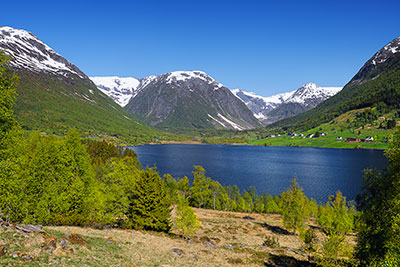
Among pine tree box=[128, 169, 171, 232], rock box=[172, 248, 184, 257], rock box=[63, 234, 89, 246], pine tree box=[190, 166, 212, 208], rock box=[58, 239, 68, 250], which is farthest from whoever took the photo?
pine tree box=[190, 166, 212, 208]

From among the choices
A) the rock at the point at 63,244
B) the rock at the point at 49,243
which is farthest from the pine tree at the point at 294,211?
the rock at the point at 49,243

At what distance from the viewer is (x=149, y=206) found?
45844 millimetres

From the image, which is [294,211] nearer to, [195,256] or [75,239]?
[195,256]

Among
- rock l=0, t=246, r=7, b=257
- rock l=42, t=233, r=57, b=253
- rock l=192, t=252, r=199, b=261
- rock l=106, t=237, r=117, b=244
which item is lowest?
rock l=192, t=252, r=199, b=261

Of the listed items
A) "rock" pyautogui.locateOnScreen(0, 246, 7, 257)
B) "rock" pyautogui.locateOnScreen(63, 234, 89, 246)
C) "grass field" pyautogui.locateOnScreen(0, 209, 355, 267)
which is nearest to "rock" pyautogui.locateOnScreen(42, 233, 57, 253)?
"grass field" pyautogui.locateOnScreen(0, 209, 355, 267)

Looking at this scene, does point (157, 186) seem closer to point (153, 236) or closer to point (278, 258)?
point (153, 236)

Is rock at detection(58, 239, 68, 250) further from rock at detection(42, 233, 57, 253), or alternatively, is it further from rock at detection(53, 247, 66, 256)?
rock at detection(42, 233, 57, 253)

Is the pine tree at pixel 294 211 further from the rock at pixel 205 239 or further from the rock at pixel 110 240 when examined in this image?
the rock at pixel 110 240

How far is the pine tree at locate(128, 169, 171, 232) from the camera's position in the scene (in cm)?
4484

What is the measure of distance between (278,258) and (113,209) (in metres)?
29.9

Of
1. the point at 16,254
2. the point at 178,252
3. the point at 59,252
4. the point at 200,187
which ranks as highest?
the point at 16,254

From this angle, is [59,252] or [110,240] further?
[110,240]

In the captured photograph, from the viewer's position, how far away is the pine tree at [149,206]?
44844 millimetres

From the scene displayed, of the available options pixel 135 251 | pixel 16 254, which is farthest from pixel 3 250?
pixel 135 251
